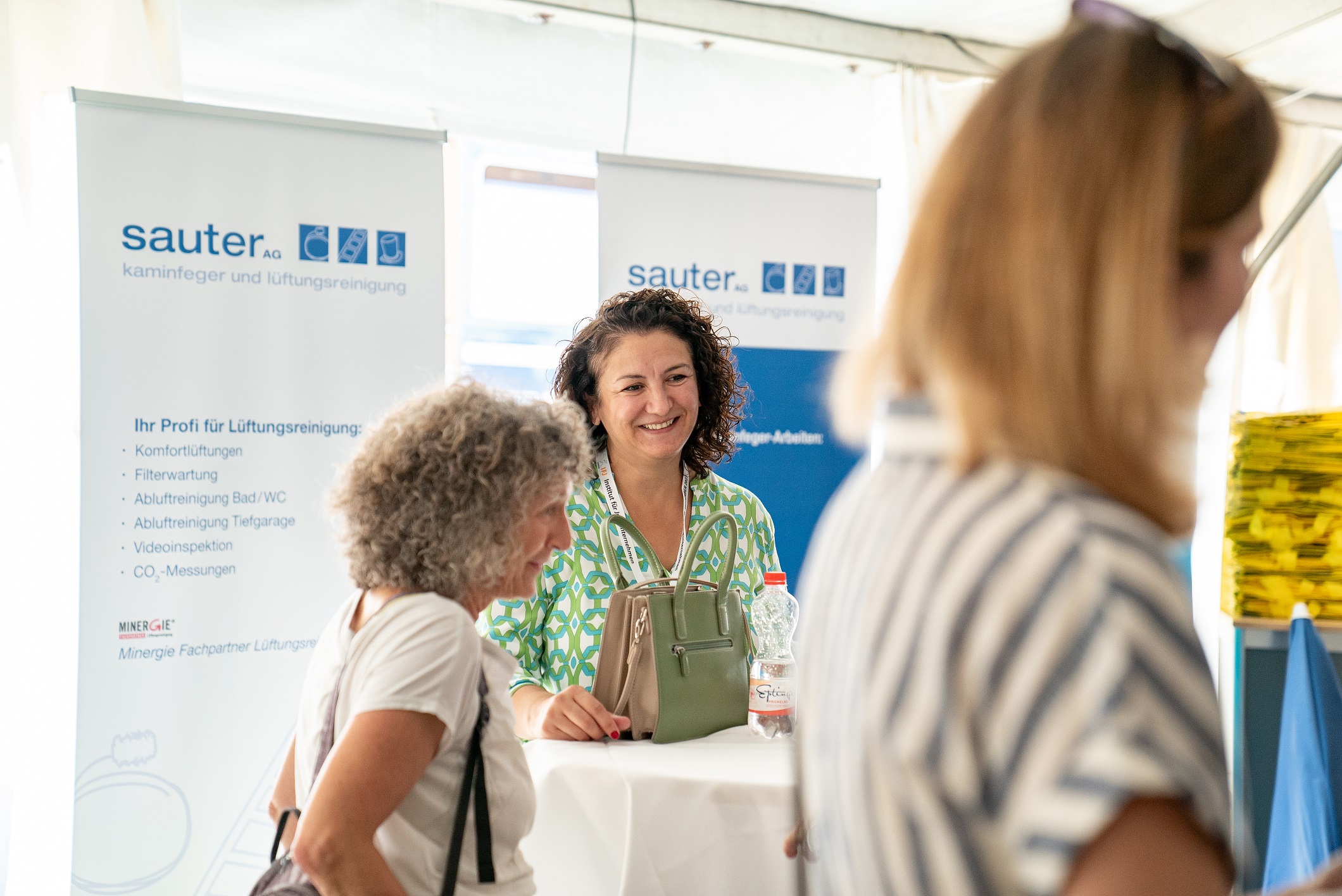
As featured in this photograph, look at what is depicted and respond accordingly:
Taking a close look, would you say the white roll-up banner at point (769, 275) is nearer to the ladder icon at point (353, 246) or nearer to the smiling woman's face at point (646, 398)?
the ladder icon at point (353, 246)

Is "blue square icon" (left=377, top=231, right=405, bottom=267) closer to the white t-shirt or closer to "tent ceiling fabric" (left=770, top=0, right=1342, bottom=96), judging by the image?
the white t-shirt

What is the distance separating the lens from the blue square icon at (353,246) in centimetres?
336

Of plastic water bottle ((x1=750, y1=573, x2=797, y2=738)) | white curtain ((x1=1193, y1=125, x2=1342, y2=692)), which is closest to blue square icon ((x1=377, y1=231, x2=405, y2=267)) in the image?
plastic water bottle ((x1=750, y1=573, x2=797, y2=738))

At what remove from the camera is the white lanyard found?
2.43 meters

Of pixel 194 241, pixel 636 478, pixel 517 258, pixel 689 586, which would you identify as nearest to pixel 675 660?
pixel 689 586

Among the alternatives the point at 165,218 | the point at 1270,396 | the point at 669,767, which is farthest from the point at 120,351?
the point at 1270,396

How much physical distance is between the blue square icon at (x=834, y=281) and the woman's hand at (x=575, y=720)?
250 cm

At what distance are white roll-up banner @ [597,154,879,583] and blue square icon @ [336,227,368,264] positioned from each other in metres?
0.88

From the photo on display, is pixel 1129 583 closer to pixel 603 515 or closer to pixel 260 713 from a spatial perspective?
pixel 603 515

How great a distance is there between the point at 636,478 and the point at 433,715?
4.40 feet

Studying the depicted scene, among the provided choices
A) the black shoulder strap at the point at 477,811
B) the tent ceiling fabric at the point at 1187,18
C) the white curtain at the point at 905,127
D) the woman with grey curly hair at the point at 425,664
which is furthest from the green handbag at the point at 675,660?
the tent ceiling fabric at the point at 1187,18

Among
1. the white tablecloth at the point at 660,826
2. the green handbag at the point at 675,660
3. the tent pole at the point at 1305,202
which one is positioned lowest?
the white tablecloth at the point at 660,826

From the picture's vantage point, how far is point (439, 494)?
1.47 m

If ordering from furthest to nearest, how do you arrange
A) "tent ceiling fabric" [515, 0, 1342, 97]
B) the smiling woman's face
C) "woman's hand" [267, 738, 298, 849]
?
"tent ceiling fabric" [515, 0, 1342, 97]
the smiling woman's face
"woman's hand" [267, 738, 298, 849]
